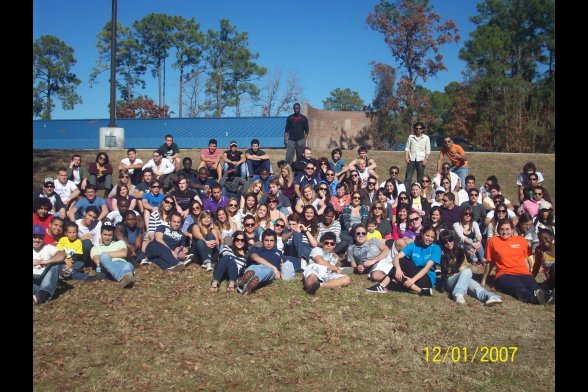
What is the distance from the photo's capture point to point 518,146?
18391 millimetres

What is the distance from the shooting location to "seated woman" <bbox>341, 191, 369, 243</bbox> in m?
8.59

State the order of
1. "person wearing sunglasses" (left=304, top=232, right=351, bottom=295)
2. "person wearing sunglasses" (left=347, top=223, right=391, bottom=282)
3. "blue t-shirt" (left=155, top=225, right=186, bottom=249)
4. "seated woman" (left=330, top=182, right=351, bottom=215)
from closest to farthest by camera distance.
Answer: "person wearing sunglasses" (left=304, top=232, right=351, bottom=295), "person wearing sunglasses" (left=347, top=223, right=391, bottom=282), "blue t-shirt" (left=155, top=225, right=186, bottom=249), "seated woman" (left=330, top=182, right=351, bottom=215)

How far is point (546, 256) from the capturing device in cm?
694

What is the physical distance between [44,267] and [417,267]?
16.1ft

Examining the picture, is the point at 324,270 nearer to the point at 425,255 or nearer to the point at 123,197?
the point at 425,255

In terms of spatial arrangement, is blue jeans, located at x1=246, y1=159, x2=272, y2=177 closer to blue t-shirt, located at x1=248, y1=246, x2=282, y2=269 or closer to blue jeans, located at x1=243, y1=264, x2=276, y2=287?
blue t-shirt, located at x1=248, y1=246, x2=282, y2=269

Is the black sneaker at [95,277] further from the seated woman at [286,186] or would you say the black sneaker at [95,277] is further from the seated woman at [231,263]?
the seated woman at [286,186]

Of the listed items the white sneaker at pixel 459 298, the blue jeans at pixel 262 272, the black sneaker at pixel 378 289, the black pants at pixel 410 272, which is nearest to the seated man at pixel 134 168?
the blue jeans at pixel 262 272

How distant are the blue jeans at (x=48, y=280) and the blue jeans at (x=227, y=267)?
2054 mm

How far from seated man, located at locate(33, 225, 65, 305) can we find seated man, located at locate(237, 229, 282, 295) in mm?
2377

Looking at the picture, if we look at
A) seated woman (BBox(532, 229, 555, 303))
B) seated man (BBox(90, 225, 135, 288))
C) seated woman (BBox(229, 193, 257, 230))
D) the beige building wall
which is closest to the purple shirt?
seated woman (BBox(229, 193, 257, 230))

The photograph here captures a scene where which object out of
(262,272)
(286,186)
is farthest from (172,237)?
(286,186)
